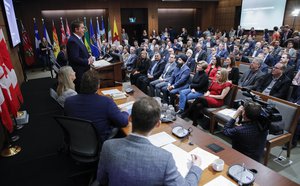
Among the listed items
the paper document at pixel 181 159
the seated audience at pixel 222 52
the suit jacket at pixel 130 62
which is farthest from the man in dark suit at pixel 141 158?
the seated audience at pixel 222 52

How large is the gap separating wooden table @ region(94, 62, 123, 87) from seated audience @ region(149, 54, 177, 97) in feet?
3.66

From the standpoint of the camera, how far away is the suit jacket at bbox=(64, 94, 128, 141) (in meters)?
2.01

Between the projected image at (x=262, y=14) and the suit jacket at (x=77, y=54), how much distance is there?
40.0 feet

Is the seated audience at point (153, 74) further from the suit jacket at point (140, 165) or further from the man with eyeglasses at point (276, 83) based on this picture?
the suit jacket at point (140, 165)

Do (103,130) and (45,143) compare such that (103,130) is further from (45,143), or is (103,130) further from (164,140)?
(45,143)

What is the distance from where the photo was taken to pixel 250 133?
2.12m

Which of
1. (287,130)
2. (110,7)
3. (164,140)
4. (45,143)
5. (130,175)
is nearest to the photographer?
(130,175)

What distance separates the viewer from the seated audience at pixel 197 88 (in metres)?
4.25

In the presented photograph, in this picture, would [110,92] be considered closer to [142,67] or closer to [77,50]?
[77,50]

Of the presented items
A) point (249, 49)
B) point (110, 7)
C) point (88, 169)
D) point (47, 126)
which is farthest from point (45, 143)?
point (110, 7)

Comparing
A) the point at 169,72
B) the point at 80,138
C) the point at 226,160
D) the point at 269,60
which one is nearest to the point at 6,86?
the point at 80,138

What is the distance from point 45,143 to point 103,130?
1700 millimetres

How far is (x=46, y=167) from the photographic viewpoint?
275cm

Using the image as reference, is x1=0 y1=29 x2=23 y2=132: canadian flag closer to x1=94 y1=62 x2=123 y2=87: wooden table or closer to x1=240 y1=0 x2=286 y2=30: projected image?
x1=94 y1=62 x2=123 y2=87: wooden table
